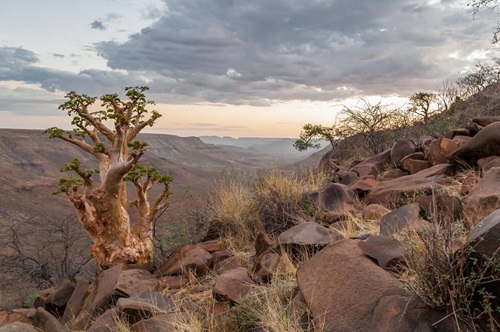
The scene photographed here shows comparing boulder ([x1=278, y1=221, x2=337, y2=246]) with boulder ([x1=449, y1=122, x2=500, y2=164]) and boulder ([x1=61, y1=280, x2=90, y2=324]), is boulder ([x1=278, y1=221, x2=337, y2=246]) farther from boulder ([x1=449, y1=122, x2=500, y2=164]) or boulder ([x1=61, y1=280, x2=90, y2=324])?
boulder ([x1=61, y1=280, x2=90, y2=324])

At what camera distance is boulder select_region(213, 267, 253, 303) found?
4671mm

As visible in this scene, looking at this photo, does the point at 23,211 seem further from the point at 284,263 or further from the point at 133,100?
the point at 284,263

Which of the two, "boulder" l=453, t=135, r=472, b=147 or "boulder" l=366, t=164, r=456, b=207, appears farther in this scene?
"boulder" l=453, t=135, r=472, b=147

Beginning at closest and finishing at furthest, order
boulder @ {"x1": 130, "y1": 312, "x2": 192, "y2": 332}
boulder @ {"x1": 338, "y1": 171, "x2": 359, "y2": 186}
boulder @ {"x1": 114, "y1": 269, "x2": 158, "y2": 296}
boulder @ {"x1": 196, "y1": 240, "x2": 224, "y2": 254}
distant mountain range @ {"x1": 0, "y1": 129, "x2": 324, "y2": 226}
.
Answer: boulder @ {"x1": 130, "y1": 312, "x2": 192, "y2": 332}
boulder @ {"x1": 114, "y1": 269, "x2": 158, "y2": 296}
boulder @ {"x1": 196, "y1": 240, "x2": 224, "y2": 254}
boulder @ {"x1": 338, "y1": 171, "x2": 359, "y2": 186}
distant mountain range @ {"x1": 0, "y1": 129, "x2": 324, "y2": 226}

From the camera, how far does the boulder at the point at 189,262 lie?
19.8 ft

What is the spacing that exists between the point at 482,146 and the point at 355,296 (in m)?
4.26

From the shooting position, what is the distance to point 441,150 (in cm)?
752

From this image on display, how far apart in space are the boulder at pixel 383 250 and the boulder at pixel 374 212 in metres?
1.71

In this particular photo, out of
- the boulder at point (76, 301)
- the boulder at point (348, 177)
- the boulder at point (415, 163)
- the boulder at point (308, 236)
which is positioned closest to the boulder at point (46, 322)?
the boulder at point (76, 301)

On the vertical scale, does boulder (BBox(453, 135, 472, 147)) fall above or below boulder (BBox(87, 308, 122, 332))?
above

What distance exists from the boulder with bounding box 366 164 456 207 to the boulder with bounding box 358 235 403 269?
1981 millimetres

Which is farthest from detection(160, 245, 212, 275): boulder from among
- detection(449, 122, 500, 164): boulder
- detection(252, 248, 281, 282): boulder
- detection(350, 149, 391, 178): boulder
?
detection(449, 122, 500, 164): boulder

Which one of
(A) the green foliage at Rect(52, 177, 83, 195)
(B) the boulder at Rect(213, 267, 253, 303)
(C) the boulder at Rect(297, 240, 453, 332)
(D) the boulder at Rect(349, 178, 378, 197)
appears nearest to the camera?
(C) the boulder at Rect(297, 240, 453, 332)

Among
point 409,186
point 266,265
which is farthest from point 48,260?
point 409,186
